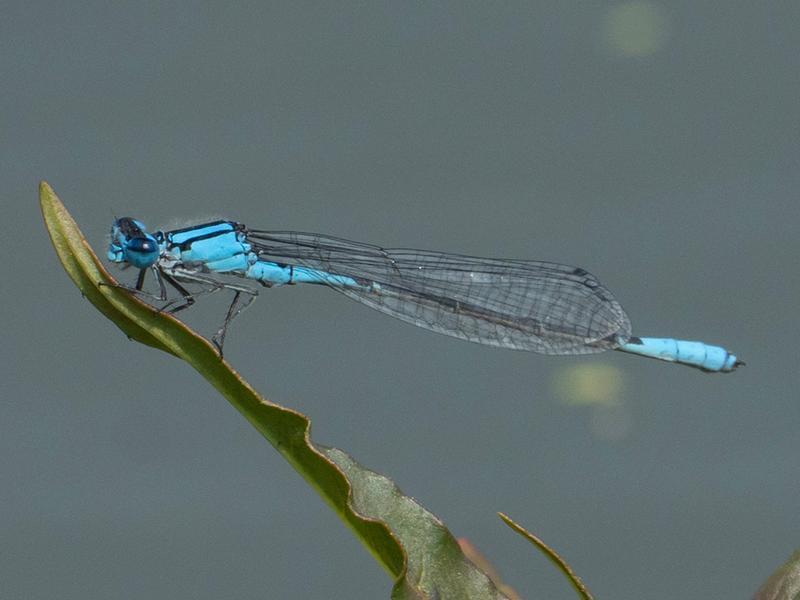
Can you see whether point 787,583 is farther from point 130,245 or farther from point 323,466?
point 130,245

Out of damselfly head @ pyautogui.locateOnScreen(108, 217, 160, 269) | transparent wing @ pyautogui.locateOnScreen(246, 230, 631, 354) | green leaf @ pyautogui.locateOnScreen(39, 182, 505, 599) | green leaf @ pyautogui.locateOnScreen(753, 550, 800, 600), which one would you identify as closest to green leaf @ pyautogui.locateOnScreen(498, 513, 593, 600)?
green leaf @ pyautogui.locateOnScreen(39, 182, 505, 599)

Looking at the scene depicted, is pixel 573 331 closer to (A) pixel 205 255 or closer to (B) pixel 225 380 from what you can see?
(A) pixel 205 255

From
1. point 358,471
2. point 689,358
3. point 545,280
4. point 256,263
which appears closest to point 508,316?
point 545,280

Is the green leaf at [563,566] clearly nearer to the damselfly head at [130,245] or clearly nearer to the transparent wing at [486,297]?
the damselfly head at [130,245]

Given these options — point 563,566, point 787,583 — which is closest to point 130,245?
point 563,566

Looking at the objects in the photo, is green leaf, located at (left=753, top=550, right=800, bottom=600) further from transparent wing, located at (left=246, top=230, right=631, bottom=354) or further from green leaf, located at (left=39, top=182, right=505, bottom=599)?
transparent wing, located at (left=246, top=230, right=631, bottom=354)
